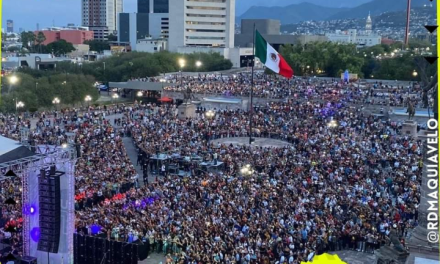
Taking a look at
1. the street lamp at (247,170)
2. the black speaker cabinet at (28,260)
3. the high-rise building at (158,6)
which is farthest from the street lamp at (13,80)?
the high-rise building at (158,6)

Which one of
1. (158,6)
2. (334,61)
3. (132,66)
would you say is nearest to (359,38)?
(158,6)

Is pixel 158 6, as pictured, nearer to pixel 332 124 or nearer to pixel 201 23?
pixel 201 23

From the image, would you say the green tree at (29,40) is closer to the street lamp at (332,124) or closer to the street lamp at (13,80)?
the street lamp at (13,80)

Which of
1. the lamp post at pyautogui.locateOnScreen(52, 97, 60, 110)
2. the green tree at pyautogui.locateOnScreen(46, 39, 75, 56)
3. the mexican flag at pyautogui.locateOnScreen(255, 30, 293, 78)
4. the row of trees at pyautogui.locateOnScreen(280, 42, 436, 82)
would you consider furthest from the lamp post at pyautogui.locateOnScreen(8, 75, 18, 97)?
the green tree at pyautogui.locateOnScreen(46, 39, 75, 56)

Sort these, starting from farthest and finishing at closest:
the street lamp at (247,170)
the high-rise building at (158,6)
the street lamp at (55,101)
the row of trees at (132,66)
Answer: the high-rise building at (158,6)
the row of trees at (132,66)
the street lamp at (55,101)
the street lamp at (247,170)

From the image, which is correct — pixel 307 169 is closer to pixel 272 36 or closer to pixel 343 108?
pixel 343 108

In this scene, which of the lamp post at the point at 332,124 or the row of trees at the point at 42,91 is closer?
the lamp post at the point at 332,124

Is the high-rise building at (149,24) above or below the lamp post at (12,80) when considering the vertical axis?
above
